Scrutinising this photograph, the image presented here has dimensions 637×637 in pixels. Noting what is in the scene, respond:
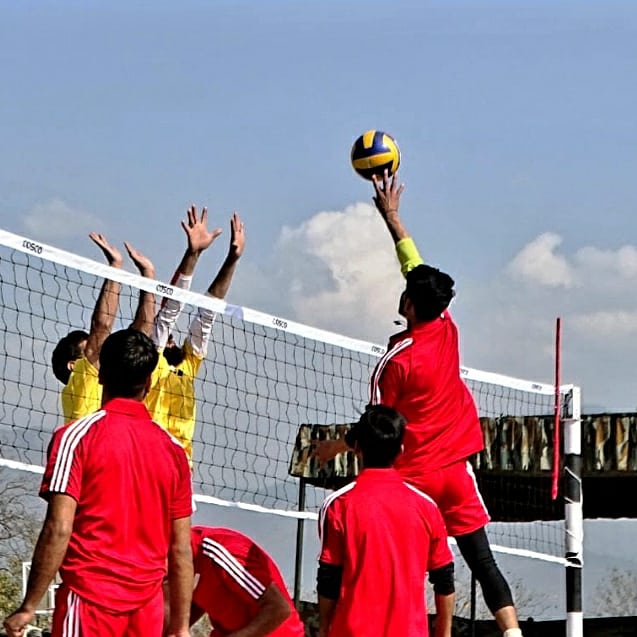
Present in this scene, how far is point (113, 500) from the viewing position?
6.28m

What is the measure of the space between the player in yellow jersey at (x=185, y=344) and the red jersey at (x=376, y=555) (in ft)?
6.42

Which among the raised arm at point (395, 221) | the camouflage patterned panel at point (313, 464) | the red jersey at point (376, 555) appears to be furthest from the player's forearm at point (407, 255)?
the camouflage patterned panel at point (313, 464)

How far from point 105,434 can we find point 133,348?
0.37 m

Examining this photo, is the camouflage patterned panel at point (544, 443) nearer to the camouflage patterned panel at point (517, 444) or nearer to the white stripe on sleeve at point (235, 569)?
the camouflage patterned panel at point (517, 444)

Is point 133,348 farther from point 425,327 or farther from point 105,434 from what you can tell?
point 425,327

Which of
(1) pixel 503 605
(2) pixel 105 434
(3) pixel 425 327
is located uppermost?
(3) pixel 425 327

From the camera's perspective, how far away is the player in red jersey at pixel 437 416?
8312 millimetres

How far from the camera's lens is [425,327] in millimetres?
8391

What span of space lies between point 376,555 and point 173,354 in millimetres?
2660

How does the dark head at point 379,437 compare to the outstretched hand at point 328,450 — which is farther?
the outstretched hand at point 328,450

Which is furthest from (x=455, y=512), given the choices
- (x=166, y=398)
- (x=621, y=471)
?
(x=621, y=471)

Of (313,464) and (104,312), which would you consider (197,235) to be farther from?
(313,464)

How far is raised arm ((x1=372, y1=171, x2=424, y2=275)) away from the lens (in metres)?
8.84

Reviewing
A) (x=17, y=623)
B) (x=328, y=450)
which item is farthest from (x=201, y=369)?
(x=17, y=623)
